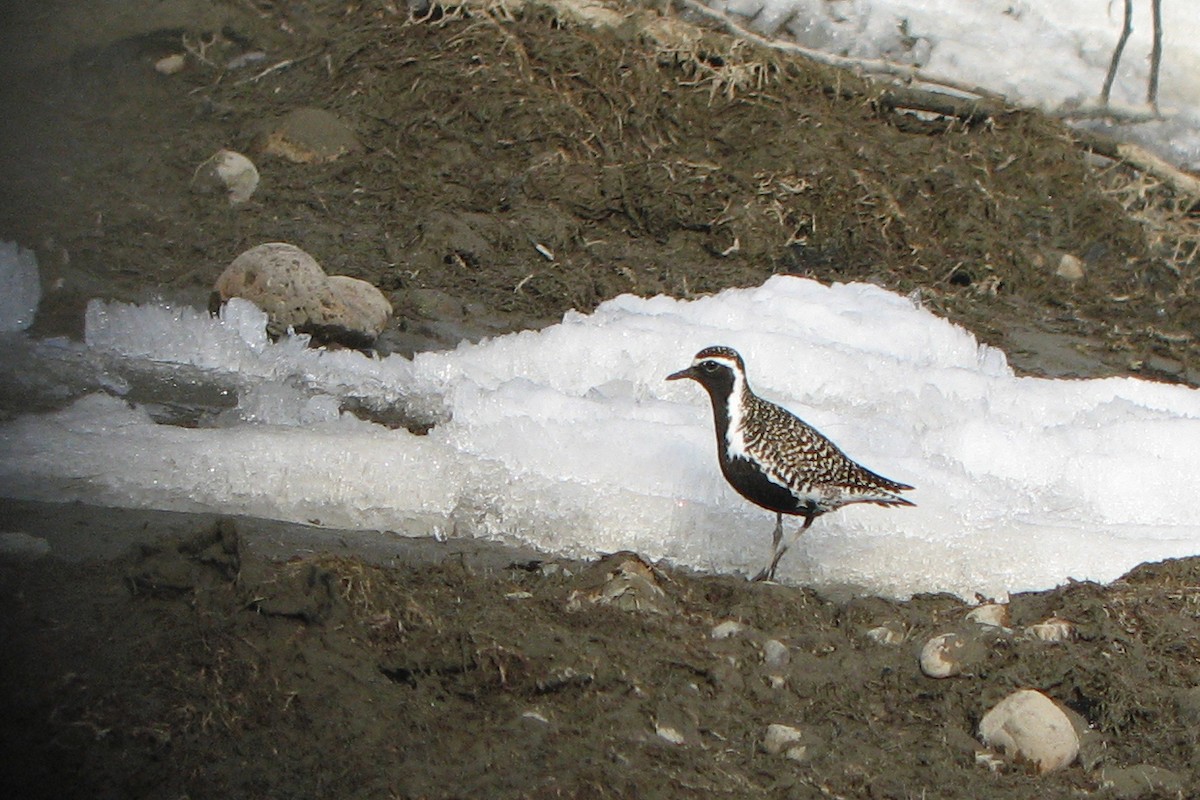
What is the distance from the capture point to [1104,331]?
7.79m

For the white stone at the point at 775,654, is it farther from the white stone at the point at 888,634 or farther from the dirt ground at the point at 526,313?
the white stone at the point at 888,634

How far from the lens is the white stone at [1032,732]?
3760 mm

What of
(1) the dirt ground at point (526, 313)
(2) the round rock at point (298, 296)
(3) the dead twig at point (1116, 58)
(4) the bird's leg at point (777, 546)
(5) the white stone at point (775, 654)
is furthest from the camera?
(3) the dead twig at point (1116, 58)

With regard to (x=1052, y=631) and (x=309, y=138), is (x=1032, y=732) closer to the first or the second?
(x=1052, y=631)

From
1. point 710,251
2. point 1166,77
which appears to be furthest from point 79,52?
point 1166,77

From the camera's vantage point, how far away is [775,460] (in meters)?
5.00

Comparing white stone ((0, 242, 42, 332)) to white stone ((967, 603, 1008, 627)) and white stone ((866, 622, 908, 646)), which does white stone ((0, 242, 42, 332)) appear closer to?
white stone ((866, 622, 908, 646))

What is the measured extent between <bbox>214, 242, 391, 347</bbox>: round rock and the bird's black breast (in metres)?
2.13

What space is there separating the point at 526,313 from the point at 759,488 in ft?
7.89

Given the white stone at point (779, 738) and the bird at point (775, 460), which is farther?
the bird at point (775, 460)

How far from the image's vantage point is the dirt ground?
3.31 metres

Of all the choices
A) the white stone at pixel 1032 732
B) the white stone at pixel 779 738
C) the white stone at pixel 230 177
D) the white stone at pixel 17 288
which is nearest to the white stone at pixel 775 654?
the white stone at pixel 779 738

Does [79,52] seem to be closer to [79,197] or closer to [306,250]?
[79,197]

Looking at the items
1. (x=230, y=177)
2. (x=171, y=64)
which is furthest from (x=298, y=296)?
(x=171, y=64)
